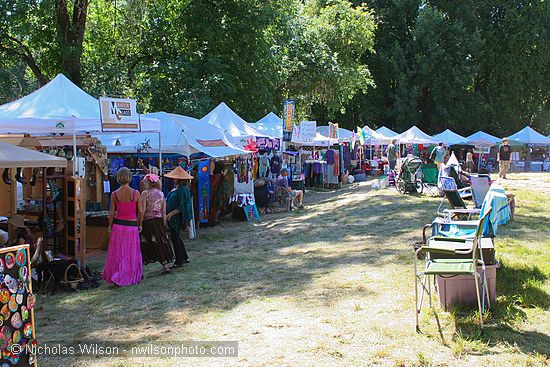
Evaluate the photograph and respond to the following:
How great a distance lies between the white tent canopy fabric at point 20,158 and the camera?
5970mm

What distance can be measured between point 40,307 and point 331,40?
24.0 m

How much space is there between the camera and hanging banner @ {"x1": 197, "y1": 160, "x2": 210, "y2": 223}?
473 inches

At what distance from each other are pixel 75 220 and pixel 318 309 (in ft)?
13.6

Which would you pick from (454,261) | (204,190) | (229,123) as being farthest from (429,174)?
(454,261)

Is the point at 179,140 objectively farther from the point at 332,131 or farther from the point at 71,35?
the point at 332,131

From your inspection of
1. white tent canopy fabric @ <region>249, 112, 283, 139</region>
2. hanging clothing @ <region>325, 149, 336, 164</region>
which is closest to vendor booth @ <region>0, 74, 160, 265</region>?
white tent canopy fabric @ <region>249, 112, 283, 139</region>

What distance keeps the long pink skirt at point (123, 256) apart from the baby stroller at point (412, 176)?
397 inches

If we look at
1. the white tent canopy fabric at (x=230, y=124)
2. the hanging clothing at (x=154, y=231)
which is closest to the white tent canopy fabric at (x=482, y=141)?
the white tent canopy fabric at (x=230, y=124)

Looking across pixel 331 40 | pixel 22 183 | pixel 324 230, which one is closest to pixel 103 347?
pixel 22 183

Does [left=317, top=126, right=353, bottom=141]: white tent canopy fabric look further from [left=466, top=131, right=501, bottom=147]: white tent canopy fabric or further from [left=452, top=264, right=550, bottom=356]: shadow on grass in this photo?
[left=452, top=264, right=550, bottom=356]: shadow on grass

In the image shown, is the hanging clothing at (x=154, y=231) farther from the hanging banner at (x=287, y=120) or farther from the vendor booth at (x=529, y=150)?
the vendor booth at (x=529, y=150)

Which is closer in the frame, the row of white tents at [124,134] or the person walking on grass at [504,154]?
the row of white tents at [124,134]

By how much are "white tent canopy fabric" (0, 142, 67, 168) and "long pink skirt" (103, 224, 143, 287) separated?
1.26 metres

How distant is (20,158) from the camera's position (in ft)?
20.2
